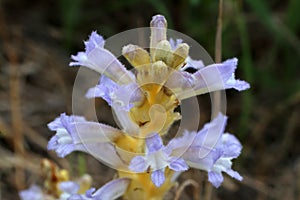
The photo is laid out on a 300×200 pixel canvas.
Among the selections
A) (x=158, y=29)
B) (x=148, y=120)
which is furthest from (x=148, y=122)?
(x=158, y=29)

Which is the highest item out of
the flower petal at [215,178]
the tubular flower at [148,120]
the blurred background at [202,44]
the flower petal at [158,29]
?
the blurred background at [202,44]

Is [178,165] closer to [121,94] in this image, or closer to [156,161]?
[156,161]

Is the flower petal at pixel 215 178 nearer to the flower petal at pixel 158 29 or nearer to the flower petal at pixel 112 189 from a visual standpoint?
the flower petal at pixel 112 189

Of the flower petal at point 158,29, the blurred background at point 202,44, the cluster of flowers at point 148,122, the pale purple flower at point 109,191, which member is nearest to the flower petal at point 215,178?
the cluster of flowers at point 148,122

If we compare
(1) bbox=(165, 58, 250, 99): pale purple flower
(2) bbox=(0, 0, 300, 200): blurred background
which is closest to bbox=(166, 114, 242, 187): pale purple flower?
(1) bbox=(165, 58, 250, 99): pale purple flower

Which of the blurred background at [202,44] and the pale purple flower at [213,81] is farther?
the blurred background at [202,44]

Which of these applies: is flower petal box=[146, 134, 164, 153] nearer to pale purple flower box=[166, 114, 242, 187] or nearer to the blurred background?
pale purple flower box=[166, 114, 242, 187]

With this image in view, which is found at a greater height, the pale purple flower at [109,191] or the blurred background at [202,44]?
the blurred background at [202,44]

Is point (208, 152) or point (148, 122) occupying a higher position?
point (148, 122)
